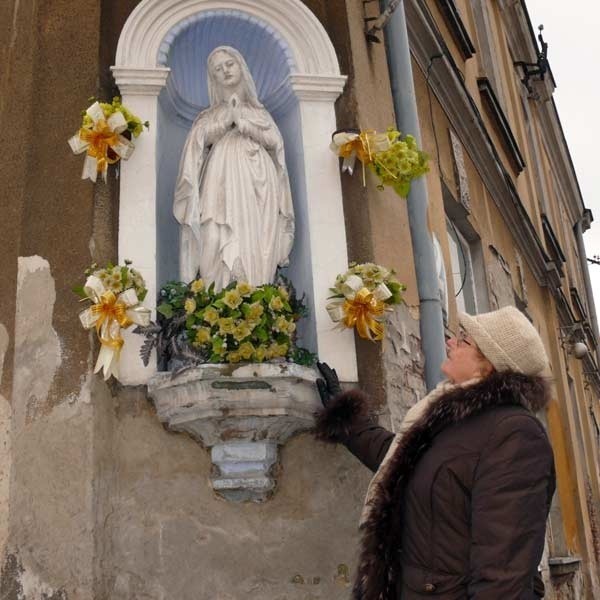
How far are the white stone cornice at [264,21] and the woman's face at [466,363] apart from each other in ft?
7.24

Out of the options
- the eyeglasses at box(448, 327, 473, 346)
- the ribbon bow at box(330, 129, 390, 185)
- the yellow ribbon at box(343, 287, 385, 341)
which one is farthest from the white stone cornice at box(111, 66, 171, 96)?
the eyeglasses at box(448, 327, 473, 346)

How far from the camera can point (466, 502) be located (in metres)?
2.78

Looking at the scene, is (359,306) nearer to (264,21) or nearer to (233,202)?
→ (233,202)

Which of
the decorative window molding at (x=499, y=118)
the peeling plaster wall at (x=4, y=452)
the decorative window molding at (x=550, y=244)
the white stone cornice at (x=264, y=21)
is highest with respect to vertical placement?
the decorative window molding at (x=499, y=118)

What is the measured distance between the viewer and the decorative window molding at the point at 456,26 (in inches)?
329

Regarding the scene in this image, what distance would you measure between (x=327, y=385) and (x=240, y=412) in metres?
0.44

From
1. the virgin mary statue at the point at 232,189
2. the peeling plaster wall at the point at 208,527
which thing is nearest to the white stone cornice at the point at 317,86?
the virgin mary statue at the point at 232,189

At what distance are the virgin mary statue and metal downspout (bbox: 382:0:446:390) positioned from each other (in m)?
1.08

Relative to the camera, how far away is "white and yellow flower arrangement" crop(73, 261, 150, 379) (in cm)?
383

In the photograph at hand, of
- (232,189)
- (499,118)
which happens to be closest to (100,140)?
(232,189)

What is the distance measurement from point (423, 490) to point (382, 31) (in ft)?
11.8

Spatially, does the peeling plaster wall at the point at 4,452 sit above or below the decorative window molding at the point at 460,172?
below

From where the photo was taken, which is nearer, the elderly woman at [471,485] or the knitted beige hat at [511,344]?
the elderly woman at [471,485]

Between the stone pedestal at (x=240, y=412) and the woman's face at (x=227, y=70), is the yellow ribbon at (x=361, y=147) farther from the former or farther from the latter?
the stone pedestal at (x=240, y=412)
